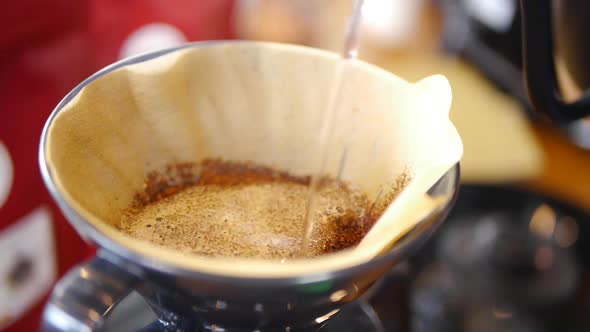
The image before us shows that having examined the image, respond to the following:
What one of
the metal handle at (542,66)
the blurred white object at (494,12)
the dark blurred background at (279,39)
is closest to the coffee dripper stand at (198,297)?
the metal handle at (542,66)

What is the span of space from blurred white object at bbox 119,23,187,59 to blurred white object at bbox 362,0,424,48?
110cm

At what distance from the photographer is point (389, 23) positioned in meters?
2.88

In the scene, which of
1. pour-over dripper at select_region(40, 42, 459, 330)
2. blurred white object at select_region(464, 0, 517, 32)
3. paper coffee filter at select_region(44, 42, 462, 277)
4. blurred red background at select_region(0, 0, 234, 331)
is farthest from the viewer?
blurred white object at select_region(464, 0, 517, 32)

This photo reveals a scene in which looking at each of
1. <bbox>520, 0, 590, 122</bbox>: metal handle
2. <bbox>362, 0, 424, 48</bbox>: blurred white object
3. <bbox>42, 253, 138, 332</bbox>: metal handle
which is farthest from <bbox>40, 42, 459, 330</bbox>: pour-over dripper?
<bbox>362, 0, 424, 48</bbox>: blurred white object

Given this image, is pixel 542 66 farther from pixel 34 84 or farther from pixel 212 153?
pixel 34 84

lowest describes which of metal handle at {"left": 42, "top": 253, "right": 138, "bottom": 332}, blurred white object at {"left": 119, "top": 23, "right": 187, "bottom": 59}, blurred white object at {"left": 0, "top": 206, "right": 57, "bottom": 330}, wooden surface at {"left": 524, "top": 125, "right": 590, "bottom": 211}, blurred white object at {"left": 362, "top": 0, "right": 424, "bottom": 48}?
wooden surface at {"left": 524, "top": 125, "right": 590, "bottom": 211}

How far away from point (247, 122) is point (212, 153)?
6 cm

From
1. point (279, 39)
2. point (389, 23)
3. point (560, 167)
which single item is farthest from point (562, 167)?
point (279, 39)

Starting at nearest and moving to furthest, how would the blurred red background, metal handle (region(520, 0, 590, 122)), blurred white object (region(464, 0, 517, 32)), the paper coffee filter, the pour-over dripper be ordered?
the pour-over dripper, the paper coffee filter, metal handle (region(520, 0, 590, 122)), the blurred red background, blurred white object (region(464, 0, 517, 32))

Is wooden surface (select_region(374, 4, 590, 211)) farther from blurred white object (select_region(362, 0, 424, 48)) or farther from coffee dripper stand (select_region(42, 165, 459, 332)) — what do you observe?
coffee dripper stand (select_region(42, 165, 459, 332))

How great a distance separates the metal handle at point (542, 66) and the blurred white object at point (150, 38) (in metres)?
1.44

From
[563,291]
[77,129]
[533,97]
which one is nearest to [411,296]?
[563,291]

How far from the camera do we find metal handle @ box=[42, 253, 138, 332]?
0.51m

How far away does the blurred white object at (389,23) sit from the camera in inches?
111
